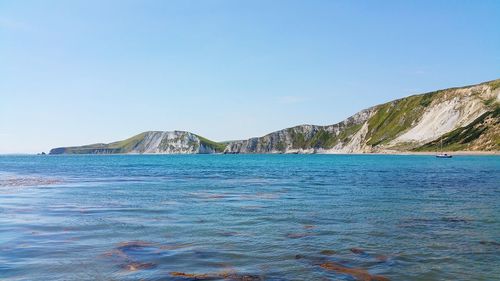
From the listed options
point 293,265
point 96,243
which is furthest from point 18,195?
point 293,265

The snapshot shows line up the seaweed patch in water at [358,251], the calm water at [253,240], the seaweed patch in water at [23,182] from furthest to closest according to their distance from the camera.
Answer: the seaweed patch in water at [23,182] → the seaweed patch in water at [358,251] → the calm water at [253,240]

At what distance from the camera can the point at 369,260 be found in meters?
16.7

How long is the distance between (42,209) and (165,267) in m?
21.2

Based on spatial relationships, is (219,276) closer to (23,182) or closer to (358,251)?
(358,251)

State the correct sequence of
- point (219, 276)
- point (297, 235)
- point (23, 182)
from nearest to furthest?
1. point (219, 276)
2. point (297, 235)
3. point (23, 182)

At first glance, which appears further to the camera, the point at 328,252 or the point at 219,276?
the point at 328,252

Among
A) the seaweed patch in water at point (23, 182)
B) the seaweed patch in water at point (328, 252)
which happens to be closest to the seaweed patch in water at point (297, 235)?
the seaweed patch in water at point (328, 252)

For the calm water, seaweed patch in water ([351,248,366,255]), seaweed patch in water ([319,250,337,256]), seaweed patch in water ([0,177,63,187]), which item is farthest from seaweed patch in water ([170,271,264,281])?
seaweed patch in water ([0,177,63,187])

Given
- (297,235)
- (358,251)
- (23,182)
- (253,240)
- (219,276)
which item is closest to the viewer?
(219,276)

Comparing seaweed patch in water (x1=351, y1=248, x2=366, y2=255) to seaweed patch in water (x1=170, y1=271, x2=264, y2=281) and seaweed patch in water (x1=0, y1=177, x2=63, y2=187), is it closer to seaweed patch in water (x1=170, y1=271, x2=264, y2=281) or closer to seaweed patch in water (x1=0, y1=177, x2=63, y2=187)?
seaweed patch in water (x1=170, y1=271, x2=264, y2=281)

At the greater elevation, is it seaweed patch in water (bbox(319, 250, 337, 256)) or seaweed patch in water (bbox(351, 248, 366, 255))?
seaweed patch in water (bbox(319, 250, 337, 256))

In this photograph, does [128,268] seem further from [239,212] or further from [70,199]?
[70,199]

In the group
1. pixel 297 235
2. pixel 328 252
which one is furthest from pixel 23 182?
pixel 328 252

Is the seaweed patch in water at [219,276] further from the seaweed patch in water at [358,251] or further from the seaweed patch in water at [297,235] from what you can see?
the seaweed patch in water at [297,235]
